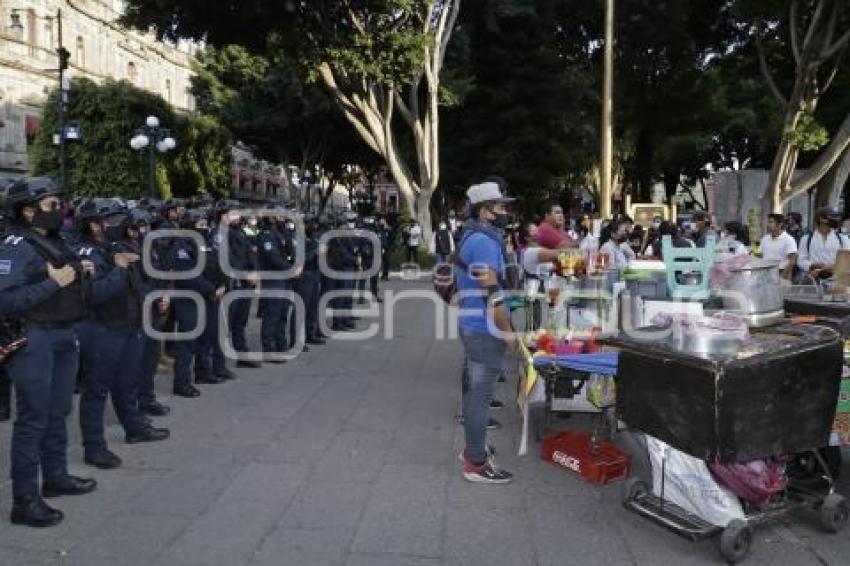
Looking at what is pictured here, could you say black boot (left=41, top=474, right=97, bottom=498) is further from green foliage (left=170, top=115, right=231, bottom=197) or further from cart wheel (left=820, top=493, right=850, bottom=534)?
green foliage (left=170, top=115, right=231, bottom=197)

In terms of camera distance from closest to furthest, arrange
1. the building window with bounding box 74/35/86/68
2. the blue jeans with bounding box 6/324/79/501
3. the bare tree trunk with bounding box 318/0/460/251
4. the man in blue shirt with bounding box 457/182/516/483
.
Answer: the blue jeans with bounding box 6/324/79/501 → the man in blue shirt with bounding box 457/182/516/483 → the bare tree trunk with bounding box 318/0/460/251 → the building window with bounding box 74/35/86/68

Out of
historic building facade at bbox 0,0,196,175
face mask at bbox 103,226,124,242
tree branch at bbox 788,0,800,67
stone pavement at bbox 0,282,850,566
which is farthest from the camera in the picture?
historic building facade at bbox 0,0,196,175

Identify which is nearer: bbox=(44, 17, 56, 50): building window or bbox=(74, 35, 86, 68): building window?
bbox=(44, 17, 56, 50): building window

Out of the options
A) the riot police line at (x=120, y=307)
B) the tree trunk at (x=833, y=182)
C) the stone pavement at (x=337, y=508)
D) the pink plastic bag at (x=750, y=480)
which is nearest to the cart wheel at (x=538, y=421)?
the stone pavement at (x=337, y=508)

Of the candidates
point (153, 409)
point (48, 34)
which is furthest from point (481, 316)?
point (48, 34)

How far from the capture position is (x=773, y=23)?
22.5m

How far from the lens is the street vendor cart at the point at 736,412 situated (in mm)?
4141

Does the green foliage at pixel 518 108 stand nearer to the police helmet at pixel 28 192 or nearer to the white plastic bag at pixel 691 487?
the police helmet at pixel 28 192

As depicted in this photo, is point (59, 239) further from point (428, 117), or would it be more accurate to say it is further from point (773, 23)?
point (773, 23)

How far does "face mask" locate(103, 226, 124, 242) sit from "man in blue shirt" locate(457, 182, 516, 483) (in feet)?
8.79

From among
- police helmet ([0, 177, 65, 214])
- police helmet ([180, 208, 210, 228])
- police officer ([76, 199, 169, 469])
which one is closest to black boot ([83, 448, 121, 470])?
police officer ([76, 199, 169, 469])

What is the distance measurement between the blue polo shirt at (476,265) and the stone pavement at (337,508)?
1058mm

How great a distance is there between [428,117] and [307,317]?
1363 centimetres

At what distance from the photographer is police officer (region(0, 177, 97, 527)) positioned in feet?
15.0
